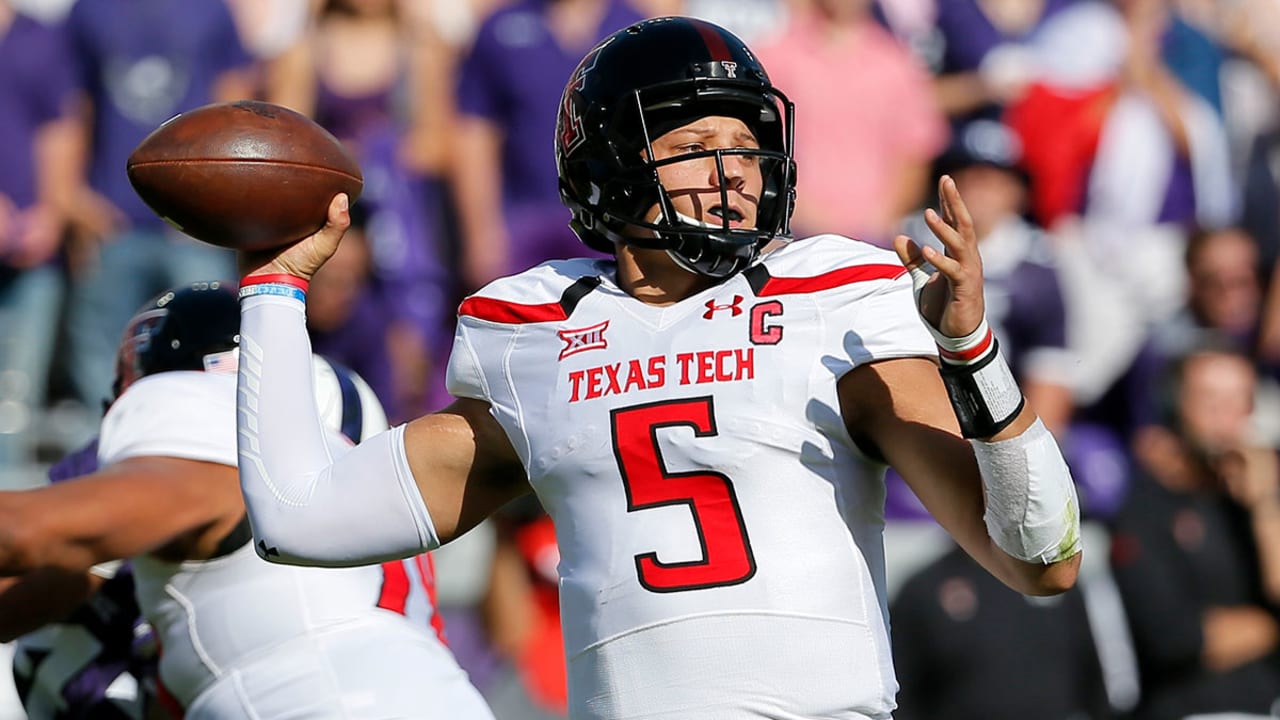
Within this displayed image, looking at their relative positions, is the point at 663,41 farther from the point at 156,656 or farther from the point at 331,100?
the point at 331,100

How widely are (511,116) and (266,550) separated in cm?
452

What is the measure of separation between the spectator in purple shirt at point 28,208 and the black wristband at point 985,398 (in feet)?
16.6

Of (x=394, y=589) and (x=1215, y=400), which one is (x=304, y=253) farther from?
Result: (x=1215, y=400)

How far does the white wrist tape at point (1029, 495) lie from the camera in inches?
100

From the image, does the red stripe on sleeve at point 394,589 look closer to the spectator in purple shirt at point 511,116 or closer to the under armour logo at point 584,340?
the under armour logo at point 584,340

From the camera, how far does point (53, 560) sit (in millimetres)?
3193

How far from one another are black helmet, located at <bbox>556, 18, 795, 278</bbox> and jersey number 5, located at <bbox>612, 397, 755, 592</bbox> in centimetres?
30

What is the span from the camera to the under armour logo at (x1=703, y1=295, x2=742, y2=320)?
9.31 feet

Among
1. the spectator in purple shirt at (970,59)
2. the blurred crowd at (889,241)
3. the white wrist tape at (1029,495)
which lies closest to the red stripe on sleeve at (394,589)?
the white wrist tape at (1029,495)

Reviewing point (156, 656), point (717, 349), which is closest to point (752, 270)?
point (717, 349)

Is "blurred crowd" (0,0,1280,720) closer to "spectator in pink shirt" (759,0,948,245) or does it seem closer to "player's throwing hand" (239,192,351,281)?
"spectator in pink shirt" (759,0,948,245)

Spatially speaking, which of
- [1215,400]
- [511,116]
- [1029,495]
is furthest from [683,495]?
[511,116]

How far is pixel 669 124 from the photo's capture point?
3.00m

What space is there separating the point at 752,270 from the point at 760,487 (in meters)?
0.41
